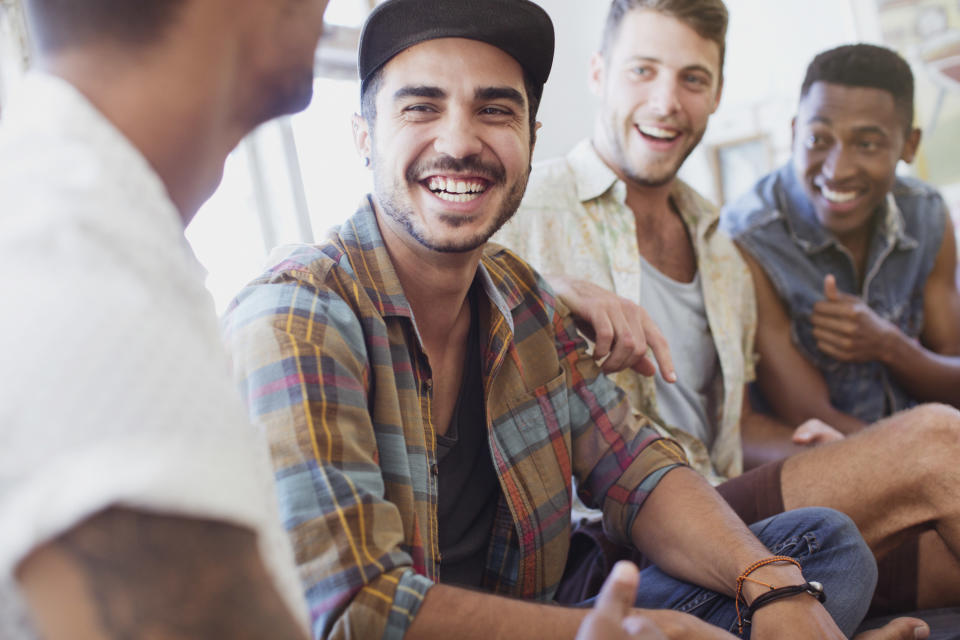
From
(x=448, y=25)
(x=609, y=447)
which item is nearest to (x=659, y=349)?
(x=609, y=447)

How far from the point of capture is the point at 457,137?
1.36 metres

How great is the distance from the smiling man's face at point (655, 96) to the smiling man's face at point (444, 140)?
33.1 inches

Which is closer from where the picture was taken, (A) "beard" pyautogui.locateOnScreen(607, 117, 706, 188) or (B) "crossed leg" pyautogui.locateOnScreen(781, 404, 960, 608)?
(B) "crossed leg" pyautogui.locateOnScreen(781, 404, 960, 608)

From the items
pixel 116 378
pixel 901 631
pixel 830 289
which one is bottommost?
pixel 901 631

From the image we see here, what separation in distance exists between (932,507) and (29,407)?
1493mm

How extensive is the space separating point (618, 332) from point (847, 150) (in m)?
1.37

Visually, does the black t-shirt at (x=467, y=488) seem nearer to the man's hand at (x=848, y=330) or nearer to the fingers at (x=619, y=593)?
the fingers at (x=619, y=593)

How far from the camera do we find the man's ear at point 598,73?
234 cm

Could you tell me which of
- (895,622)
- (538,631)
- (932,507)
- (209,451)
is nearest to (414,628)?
(538,631)

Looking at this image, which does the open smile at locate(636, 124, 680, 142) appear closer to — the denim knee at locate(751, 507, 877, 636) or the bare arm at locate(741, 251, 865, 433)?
the bare arm at locate(741, 251, 865, 433)

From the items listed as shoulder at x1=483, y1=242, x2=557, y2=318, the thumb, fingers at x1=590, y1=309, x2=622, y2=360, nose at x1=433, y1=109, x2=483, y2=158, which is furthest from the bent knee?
nose at x1=433, y1=109, x2=483, y2=158

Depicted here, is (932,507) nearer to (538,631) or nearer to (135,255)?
(538,631)

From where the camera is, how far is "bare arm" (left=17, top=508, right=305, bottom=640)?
392 millimetres

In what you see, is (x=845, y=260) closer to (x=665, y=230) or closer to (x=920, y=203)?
(x=920, y=203)
